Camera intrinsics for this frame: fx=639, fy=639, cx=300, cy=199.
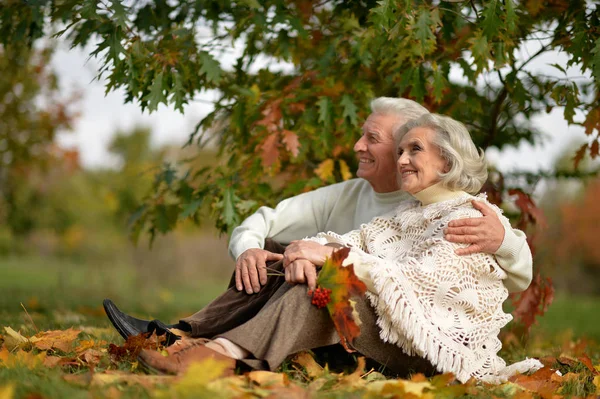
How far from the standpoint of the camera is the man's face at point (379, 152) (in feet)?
10.4

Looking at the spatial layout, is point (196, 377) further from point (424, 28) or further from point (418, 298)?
point (424, 28)

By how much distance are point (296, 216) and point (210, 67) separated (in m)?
0.94

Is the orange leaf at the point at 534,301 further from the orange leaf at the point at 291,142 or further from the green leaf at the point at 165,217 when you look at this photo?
the green leaf at the point at 165,217

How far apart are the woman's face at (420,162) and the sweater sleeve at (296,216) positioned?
69 centimetres

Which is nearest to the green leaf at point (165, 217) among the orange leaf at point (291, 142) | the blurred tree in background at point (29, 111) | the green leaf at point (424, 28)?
the orange leaf at point (291, 142)

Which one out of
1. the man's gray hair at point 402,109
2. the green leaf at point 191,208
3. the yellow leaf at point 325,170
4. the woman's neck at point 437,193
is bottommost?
the green leaf at point 191,208

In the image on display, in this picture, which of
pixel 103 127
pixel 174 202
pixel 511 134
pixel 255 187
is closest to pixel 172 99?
pixel 255 187

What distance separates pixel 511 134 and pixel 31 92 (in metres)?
5.56

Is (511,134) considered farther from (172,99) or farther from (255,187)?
(172,99)

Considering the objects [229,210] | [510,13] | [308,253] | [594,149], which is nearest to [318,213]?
[229,210]

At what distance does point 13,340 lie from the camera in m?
2.78

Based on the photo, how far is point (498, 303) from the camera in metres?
2.63

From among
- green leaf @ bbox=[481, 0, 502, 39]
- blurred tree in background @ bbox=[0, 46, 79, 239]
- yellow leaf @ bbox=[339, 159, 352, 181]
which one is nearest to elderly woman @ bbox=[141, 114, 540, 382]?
green leaf @ bbox=[481, 0, 502, 39]

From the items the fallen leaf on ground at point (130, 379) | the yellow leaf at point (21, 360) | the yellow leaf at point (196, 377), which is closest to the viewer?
the yellow leaf at point (196, 377)
